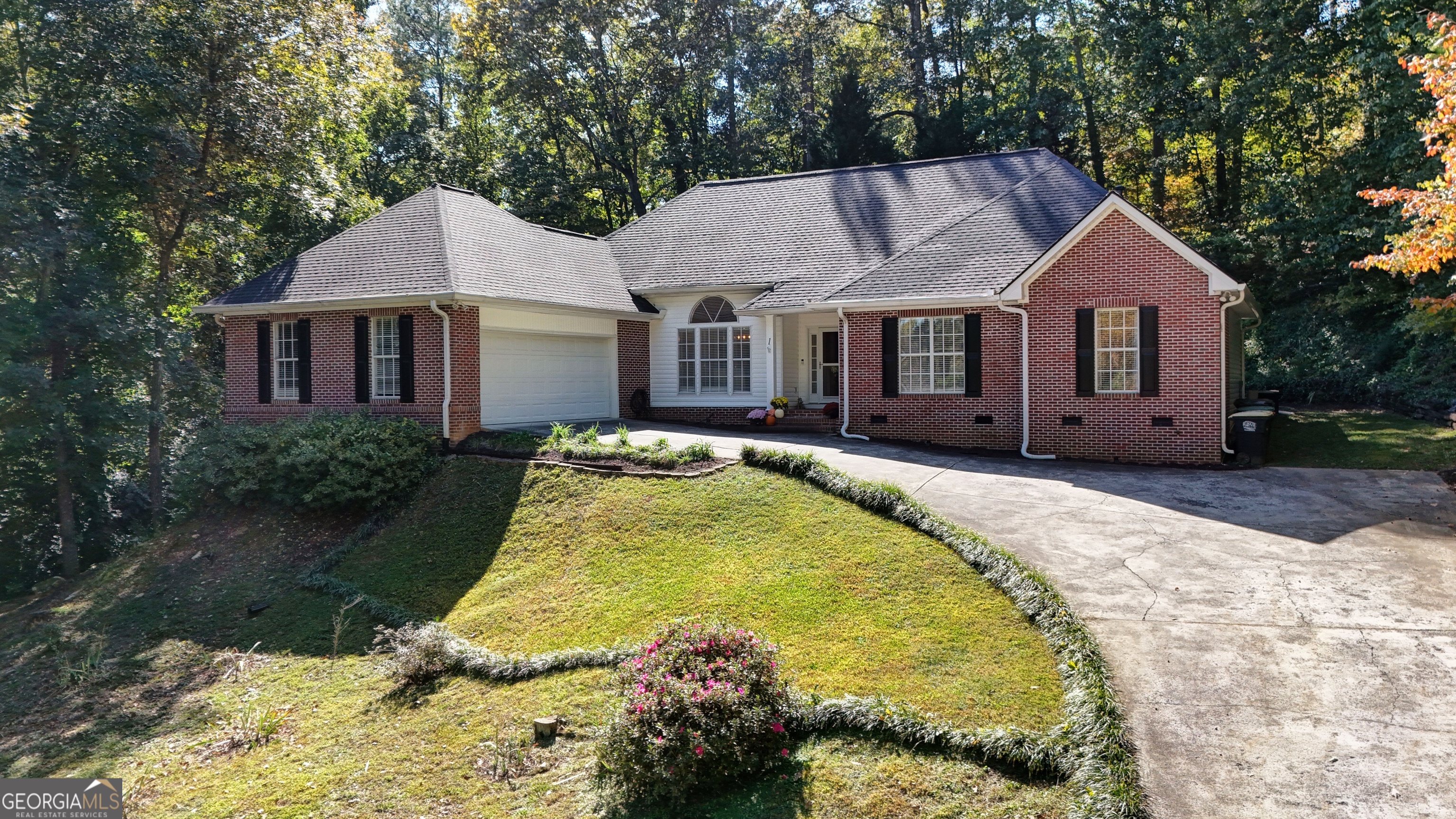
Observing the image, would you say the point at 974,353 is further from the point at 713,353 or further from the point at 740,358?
the point at 713,353

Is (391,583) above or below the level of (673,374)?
below

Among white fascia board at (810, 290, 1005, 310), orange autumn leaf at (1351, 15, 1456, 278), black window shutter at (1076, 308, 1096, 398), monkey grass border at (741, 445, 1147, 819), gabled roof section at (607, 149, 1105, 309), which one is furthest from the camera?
gabled roof section at (607, 149, 1105, 309)

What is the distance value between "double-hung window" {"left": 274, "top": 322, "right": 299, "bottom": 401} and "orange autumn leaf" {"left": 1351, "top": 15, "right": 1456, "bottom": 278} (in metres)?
18.2

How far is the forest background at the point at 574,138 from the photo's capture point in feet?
53.9

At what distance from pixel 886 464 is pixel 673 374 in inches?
310

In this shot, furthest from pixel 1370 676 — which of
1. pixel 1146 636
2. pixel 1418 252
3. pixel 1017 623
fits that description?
pixel 1418 252

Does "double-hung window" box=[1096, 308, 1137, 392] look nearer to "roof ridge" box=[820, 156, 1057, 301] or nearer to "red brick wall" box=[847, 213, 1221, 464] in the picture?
"red brick wall" box=[847, 213, 1221, 464]

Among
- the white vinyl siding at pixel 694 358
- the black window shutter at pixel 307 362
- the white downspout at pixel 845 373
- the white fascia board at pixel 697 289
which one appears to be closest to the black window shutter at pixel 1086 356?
the white downspout at pixel 845 373

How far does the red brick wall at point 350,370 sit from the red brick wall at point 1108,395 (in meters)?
9.06

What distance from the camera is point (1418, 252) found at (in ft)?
35.3

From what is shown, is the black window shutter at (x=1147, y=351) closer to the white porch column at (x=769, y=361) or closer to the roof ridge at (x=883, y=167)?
the white porch column at (x=769, y=361)

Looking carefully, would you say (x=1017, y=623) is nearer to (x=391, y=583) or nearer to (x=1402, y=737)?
(x=1402, y=737)

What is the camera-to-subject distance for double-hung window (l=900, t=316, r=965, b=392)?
16516 mm

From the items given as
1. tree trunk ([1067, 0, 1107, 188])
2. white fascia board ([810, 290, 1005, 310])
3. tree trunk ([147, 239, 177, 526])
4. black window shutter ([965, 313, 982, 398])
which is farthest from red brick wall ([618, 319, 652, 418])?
tree trunk ([1067, 0, 1107, 188])
